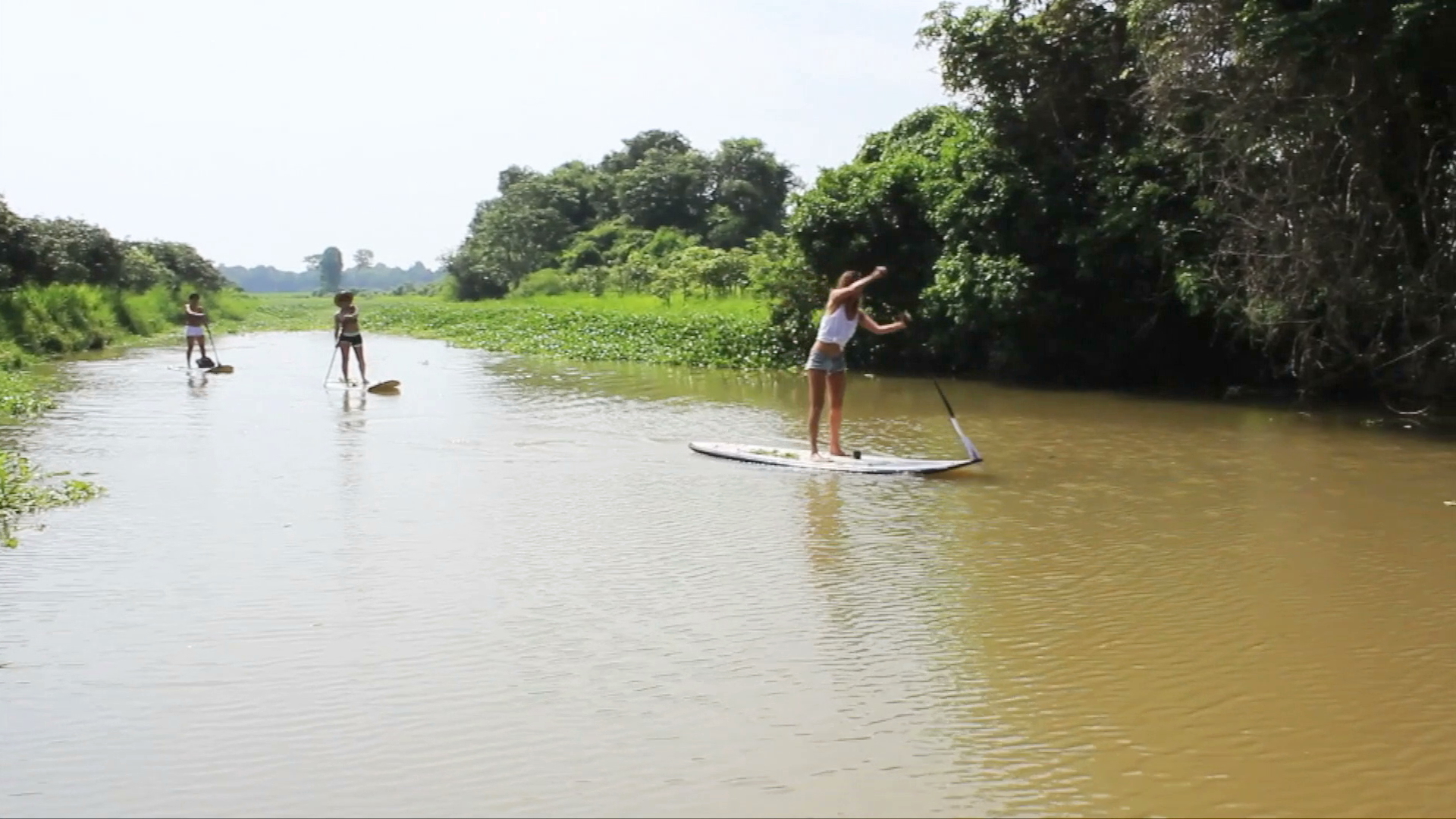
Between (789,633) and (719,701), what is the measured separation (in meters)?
1.03

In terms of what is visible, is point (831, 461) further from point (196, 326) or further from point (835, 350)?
point (196, 326)

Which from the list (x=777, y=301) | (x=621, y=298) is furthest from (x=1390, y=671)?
(x=621, y=298)

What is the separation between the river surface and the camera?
14.6 ft

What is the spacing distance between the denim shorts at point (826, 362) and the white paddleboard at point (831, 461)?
0.73 meters

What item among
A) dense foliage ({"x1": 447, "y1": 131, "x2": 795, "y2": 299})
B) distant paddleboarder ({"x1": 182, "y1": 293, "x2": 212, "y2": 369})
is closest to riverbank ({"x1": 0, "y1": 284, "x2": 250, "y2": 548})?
distant paddleboarder ({"x1": 182, "y1": 293, "x2": 212, "y2": 369})

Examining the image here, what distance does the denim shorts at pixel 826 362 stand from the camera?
461 inches

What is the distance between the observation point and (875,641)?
609cm

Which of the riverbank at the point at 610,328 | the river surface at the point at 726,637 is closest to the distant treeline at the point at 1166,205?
the riverbank at the point at 610,328

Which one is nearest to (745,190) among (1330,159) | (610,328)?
(610,328)

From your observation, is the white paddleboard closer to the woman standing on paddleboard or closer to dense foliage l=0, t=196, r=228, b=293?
the woman standing on paddleboard

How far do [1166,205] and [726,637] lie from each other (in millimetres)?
13791

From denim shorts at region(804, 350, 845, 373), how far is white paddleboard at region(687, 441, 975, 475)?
73 cm

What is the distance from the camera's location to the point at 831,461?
11.2 metres

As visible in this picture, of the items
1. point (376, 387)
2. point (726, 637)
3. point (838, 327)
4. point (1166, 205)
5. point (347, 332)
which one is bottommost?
point (726, 637)
